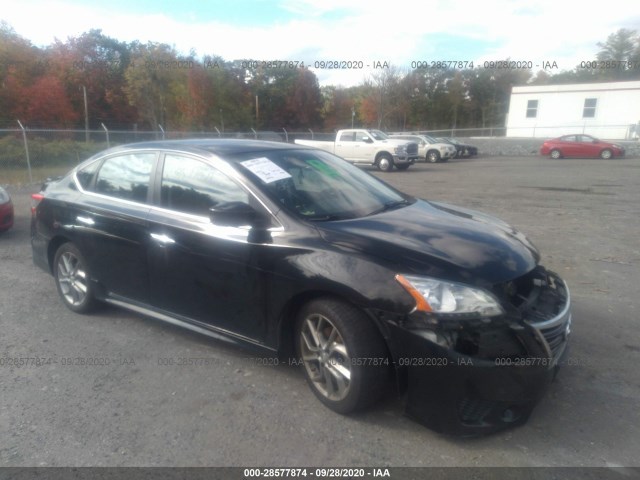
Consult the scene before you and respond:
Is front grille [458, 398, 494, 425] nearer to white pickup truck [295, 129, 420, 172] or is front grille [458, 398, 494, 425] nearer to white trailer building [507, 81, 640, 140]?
white pickup truck [295, 129, 420, 172]

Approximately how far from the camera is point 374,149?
2284 centimetres

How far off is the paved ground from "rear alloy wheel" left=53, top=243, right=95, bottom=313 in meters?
0.14

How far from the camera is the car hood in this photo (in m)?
2.88

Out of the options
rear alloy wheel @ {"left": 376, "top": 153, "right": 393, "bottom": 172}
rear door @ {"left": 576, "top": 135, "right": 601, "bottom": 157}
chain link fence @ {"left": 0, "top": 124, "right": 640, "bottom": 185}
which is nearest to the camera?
chain link fence @ {"left": 0, "top": 124, "right": 640, "bottom": 185}

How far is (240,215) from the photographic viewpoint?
327 cm

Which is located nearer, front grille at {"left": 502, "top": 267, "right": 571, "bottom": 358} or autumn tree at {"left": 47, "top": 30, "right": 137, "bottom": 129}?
front grille at {"left": 502, "top": 267, "right": 571, "bottom": 358}

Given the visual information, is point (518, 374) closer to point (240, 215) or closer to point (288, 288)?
point (288, 288)

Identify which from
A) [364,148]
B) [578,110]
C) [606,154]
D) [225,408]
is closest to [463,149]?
[606,154]

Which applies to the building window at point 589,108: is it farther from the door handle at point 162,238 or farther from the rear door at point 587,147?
the door handle at point 162,238

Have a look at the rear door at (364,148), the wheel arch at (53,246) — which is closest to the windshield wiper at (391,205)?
the wheel arch at (53,246)

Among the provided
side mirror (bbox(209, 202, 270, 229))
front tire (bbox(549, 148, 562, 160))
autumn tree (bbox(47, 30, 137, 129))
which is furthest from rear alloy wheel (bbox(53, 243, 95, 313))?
autumn tree (bbox(47, 30, 137, 129))

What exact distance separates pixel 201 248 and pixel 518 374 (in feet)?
7.38

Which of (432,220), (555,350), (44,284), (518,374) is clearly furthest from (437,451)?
(44,284)

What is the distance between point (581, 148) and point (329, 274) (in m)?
30.1
